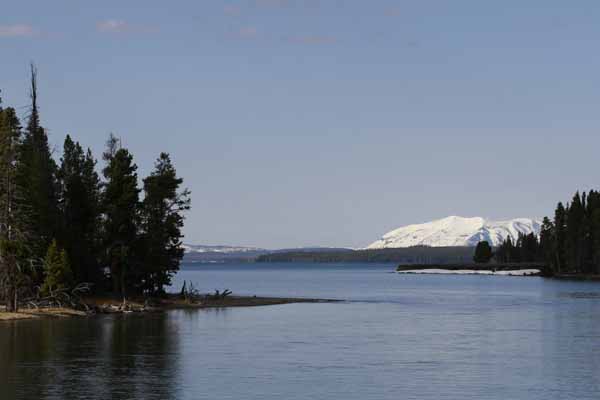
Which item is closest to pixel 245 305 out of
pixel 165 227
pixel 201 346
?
pixel 165 227

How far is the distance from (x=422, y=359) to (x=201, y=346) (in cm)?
1628

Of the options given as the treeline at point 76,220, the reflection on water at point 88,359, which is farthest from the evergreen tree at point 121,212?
the reflection on water at point 88,359

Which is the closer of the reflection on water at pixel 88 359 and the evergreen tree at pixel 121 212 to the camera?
the reflection on water at pixel 88 359

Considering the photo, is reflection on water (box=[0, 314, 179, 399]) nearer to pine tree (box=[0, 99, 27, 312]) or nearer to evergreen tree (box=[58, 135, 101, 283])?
pine tree (box=[0, 99, 27, 312])

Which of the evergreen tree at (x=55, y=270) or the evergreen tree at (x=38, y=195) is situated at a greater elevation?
the evergreen tree at (x=38, y=195)

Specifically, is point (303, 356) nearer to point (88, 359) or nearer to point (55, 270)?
point (88, 359)

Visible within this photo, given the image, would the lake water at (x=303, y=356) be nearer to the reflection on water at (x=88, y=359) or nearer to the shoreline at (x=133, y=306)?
the reflection on water at (x=88, y=359)

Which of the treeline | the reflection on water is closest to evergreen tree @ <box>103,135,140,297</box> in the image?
the treeline

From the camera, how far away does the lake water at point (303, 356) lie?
46.1 metres

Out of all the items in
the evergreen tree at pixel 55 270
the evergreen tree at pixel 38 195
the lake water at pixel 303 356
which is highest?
the evergreen tree at pixel 38 195

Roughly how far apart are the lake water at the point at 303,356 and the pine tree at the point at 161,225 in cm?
1176

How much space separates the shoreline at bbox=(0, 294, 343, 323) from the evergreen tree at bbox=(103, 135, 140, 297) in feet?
8.16

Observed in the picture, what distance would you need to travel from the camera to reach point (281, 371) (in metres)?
53.2

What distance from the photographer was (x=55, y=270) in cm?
9312
